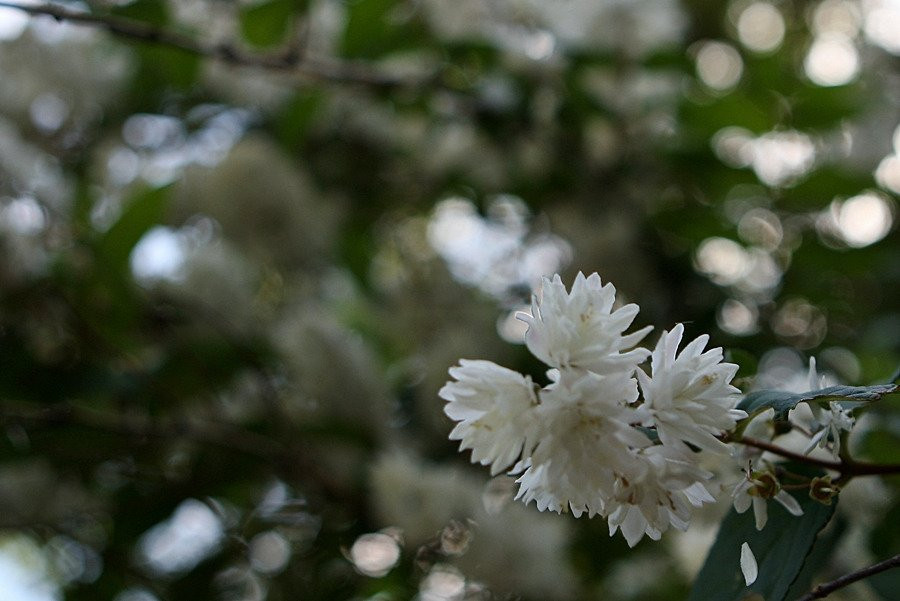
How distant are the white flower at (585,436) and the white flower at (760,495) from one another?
0.07m

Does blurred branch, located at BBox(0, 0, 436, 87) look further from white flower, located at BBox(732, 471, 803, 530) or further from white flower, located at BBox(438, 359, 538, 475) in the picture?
white flower, located at BBox(732, 471, 803, 530)

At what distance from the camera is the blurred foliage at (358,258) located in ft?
3.75

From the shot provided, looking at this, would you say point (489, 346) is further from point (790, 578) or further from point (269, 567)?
point (790, 578)

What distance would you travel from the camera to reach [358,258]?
4.99 ft

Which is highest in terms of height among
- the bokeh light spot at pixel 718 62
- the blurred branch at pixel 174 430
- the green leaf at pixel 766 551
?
the green leaf at pixel 766 551

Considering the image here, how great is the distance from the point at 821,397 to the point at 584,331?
102mm

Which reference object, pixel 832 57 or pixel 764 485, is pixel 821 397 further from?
pixel 832 57

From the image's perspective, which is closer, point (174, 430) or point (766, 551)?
point (766, 551)

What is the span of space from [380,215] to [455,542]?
79 cm

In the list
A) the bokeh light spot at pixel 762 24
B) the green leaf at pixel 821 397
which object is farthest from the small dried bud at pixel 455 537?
the bokeh light spot at pixel 762 24

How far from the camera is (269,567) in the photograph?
1301mm

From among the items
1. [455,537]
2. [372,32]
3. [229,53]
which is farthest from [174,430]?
[372,32]

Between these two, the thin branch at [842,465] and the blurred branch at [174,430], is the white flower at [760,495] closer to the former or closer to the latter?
the thin branch at [842,465]

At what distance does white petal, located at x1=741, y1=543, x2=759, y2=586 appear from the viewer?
43cm
